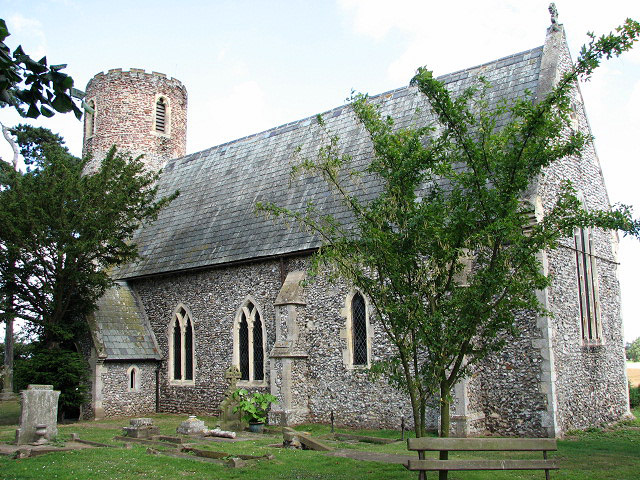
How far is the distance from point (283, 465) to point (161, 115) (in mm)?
21924

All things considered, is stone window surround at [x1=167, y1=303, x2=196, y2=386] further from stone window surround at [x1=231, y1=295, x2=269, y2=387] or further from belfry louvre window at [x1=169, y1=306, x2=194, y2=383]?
stone window surround at [x1=231, y1=295, x2=269, y2=387]

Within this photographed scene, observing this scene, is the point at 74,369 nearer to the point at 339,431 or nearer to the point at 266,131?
the point at 339,431

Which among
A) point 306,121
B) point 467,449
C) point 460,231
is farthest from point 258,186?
point 467,449

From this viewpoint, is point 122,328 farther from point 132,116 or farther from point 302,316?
point 132,116

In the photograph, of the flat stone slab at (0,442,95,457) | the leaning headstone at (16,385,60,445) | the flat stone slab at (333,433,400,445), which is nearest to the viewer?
the flat stone slab at (0,442,95,457)

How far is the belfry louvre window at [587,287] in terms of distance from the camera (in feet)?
56.0

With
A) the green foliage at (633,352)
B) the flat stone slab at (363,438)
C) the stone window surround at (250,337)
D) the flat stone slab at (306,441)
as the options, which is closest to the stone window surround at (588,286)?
the flat stone slab at (363,438)

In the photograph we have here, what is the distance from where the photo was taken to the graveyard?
9.89m

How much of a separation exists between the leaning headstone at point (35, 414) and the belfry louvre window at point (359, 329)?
7.50 m

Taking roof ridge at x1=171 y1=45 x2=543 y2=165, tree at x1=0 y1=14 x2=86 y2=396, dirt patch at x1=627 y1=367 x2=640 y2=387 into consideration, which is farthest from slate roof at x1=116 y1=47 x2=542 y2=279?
dirt patch at x1=627 y1=367 x2=640 y2=387

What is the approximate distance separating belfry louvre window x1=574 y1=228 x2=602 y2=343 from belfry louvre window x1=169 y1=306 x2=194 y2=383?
12.1 metres

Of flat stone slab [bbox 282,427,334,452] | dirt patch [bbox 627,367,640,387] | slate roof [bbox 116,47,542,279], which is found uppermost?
slate roof [bbox 116,47,542,279]

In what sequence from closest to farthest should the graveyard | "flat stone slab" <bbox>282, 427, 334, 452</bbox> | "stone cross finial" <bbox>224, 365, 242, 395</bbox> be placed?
the graveyard, "flat stone slab" <bbox>282, 427, 334, 452</bbox>, "stone cross finial" <bbox>224, 365, 242, 395</bbox>

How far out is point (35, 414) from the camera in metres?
14.2
